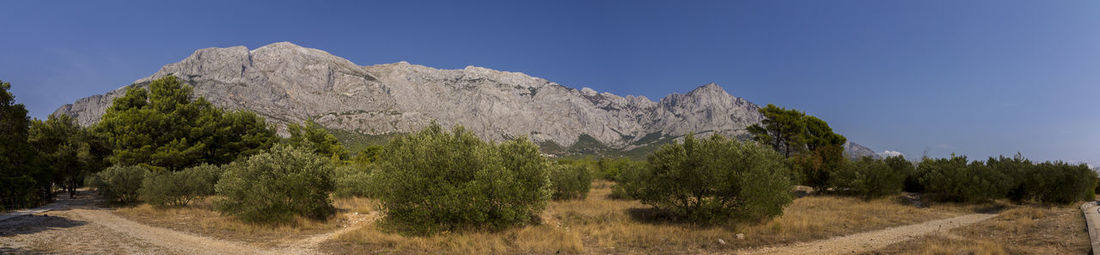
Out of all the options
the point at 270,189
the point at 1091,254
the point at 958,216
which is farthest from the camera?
the point at 958,216

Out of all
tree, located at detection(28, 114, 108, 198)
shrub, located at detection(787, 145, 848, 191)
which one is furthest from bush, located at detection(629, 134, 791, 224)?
tree, located at detection(28, 114, 108, 198)

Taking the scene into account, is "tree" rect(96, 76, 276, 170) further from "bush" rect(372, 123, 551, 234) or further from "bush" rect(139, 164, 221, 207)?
"bush" rect(372, 123, 551, 234)

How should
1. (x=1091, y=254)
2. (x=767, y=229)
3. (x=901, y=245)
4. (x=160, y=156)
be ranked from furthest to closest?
(x=160, y=156), (x=767, y=229), (x=901, y=245), (x=1091, y=254)

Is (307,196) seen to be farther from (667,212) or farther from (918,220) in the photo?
(918,220)

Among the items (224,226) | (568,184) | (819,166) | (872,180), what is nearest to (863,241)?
(568,184)

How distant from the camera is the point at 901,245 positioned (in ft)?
48.7

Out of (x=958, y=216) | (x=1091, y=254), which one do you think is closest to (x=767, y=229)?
(x=1091, y=254)

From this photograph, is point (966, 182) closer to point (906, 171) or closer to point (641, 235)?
point (906, 171)

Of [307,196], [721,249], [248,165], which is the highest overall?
[248,165]

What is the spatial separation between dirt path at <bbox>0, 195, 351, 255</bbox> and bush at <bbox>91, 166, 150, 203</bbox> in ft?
28.4

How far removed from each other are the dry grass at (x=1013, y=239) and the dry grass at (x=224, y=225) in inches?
843

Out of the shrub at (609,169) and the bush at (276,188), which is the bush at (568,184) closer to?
the bush at (276,188)

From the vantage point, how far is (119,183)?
28.0m

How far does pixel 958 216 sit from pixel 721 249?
21.3 m
